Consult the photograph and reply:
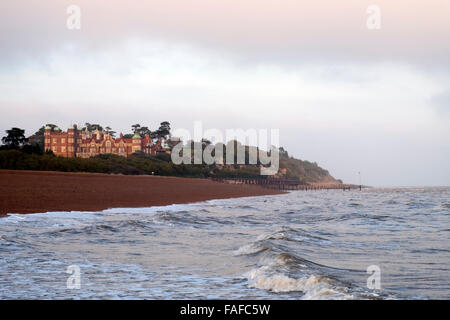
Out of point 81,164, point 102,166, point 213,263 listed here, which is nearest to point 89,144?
point 102,166

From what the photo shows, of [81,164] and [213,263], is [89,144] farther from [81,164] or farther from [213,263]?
[213,263]

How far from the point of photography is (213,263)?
11.0 meters

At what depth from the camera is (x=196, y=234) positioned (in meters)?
17.1

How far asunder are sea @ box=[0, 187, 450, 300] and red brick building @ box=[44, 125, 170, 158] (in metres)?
123

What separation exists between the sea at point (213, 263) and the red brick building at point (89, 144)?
4832 inches

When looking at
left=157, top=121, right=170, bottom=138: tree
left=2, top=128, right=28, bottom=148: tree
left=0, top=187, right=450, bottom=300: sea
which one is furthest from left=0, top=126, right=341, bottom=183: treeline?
left=0, top=187, right=450, bottom=300: sea

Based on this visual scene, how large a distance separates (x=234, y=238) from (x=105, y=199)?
64.2ft

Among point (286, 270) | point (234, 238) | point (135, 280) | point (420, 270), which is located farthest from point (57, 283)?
point (234, 238)

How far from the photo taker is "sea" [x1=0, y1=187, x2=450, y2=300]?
25.8 ft

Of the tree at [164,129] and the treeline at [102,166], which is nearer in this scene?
the treeline at [102,166]

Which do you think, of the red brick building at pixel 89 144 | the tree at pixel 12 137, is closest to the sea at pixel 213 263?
the tree at pixel 12 137

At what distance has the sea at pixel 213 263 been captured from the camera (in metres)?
7.85

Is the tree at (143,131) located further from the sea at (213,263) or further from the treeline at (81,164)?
the sea at (213,263)
